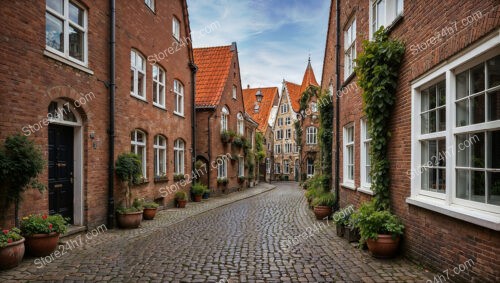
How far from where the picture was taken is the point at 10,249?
18.7ft

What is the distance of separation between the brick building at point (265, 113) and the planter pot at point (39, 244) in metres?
39.8

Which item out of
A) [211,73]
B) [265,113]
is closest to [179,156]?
[211,73]

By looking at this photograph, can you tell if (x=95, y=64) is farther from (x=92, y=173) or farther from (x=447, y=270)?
(x=447, y=270)

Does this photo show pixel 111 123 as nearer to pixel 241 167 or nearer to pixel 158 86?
pixel 158 86

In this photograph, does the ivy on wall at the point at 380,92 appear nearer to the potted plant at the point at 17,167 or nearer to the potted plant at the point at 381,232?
the potted plant at the point at 381,232

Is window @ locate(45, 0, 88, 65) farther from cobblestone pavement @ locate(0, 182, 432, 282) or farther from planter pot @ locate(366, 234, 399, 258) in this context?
planter pot @ locate(366, 234, 399, 258)

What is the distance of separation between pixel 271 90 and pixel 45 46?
164 feet

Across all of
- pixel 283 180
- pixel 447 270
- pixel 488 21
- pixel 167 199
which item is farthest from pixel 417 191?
pixel 283 180

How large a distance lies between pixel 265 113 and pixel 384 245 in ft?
152

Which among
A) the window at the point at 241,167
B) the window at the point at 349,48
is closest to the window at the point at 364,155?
the window at the point at 349,48

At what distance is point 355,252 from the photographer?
22.9 feet

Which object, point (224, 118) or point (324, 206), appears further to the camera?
point (224, 118)

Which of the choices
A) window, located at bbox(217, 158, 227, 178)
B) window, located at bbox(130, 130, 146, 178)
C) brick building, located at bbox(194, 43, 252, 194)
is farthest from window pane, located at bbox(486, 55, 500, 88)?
window, located at bbox(217, 158, 227, 178)

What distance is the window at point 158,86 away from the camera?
13.9m
